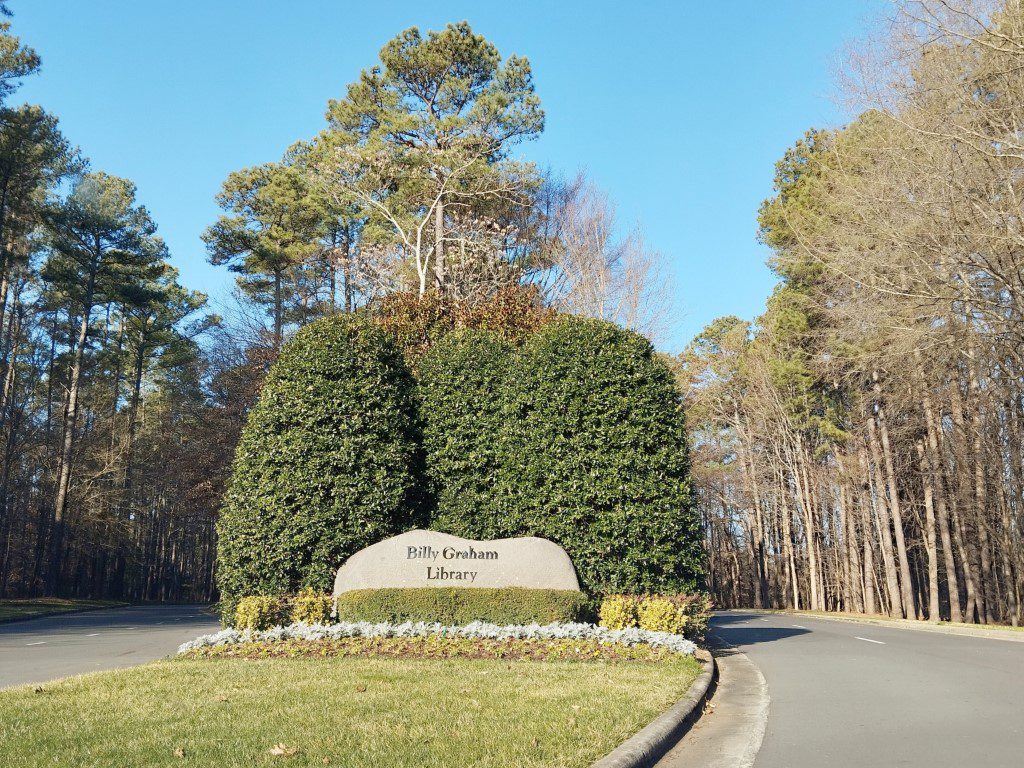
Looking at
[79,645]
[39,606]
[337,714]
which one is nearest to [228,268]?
[39,606]

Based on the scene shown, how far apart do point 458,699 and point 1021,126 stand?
613 inches

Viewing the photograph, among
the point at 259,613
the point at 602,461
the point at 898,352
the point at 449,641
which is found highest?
the point at 898,352

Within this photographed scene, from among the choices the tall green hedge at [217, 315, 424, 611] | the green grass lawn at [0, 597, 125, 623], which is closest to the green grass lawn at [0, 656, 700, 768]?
the tall green hedge at [217, 315, 424, 611]

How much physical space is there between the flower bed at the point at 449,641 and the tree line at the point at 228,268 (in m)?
9.28

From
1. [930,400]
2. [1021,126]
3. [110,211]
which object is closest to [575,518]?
[1021,126]

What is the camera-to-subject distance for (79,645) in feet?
48.5

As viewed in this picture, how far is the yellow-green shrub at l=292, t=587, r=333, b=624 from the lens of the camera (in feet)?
40.9

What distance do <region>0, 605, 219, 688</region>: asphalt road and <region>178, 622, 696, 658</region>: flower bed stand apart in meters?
1.66

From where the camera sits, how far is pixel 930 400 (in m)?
25.3

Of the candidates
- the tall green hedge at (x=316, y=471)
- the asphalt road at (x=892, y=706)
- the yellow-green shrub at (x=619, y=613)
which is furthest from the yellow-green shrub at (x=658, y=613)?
the tall green hedge at (x=316, y=471)

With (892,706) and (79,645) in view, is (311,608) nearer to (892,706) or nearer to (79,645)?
(79,645)

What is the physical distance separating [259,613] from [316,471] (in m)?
2.39

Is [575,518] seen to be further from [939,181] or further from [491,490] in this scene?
[939,181]

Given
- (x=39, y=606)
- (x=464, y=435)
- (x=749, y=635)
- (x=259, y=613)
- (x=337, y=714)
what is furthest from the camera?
(x=39, y=606)
